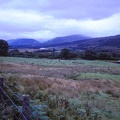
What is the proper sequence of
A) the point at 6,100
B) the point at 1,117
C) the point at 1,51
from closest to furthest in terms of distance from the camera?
the point at 1,117 → the point at 6,100 → the point at 1,51

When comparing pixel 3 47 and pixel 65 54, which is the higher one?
pixel 3 47

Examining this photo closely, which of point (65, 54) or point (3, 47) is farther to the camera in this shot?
point (65, 54)

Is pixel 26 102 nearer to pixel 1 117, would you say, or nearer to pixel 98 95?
pixel 1 117

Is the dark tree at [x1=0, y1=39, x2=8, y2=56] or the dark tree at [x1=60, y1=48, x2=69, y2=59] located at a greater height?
the dark tree at [x1=0, y1=39, x2=8, y2=56]

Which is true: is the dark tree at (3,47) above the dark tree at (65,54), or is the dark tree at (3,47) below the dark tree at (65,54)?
above

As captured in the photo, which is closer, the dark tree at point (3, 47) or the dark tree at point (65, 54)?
the dark tree at point (3, 47)

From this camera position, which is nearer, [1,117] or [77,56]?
[1,117]

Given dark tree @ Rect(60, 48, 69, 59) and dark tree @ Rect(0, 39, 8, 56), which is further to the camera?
dark tree @ Rect(60, 48, 69, 59)

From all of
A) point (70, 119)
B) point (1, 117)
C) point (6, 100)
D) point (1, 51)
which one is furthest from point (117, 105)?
point (1, 51)


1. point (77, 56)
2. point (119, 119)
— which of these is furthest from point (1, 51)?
point (119, 119)

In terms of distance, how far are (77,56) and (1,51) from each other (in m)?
29.9

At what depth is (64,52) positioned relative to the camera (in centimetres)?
9906

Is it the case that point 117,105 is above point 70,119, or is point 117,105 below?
below

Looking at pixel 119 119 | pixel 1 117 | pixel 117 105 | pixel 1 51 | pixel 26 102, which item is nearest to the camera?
pixel 26 102
